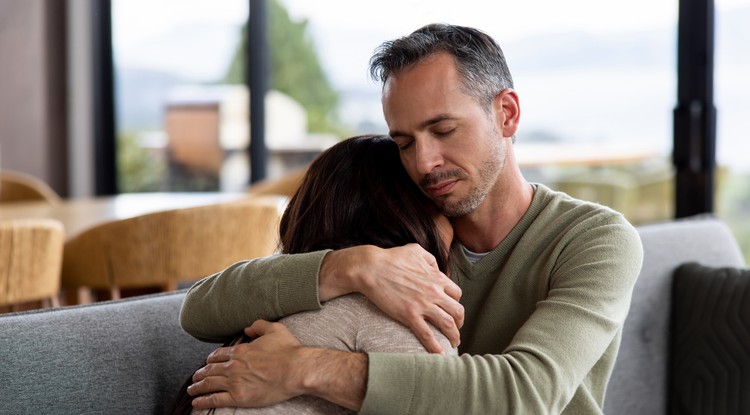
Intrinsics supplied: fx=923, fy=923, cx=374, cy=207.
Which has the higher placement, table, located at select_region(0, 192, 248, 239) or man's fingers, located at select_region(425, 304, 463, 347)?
man's fingers, located at select_region(425, 304, 463, 347)

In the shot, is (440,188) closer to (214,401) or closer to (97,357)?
(214,401)

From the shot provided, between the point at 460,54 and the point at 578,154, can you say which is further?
the point at 578,154

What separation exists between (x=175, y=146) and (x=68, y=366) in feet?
15.1

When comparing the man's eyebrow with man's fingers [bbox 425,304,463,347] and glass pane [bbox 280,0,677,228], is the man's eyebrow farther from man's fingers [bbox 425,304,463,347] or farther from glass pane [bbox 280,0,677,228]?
glass pane [bbox 280,0,677,228]

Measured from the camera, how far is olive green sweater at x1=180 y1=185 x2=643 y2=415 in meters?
1.23

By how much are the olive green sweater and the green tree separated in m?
3.64

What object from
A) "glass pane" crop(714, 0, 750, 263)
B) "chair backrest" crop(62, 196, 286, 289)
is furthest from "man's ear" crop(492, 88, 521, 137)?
"glass pane" crop(714, 0, 750, 263)

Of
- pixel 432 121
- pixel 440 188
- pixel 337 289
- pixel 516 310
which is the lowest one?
pixel 516 310

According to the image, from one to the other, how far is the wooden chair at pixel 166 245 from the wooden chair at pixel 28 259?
14 centimetres

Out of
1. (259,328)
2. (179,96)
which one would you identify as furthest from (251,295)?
(179,96)

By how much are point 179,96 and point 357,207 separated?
15.6 feet

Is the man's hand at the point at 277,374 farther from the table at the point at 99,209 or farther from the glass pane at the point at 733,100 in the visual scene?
the glass pane at the point at 733,100

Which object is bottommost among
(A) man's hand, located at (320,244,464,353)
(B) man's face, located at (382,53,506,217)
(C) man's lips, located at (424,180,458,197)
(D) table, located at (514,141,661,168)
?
(D) table, located at (514,141,661,168)

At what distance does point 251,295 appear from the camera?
1376 mm
